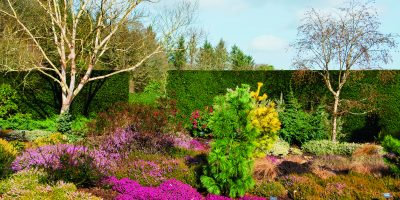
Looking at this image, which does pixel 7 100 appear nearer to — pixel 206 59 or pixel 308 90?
pixel 308 90

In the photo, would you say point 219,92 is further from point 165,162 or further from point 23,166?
point 23,166

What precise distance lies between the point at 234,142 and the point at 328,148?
6557mm

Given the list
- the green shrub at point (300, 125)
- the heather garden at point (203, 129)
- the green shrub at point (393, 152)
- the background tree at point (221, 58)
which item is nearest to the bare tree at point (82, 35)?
the heather garden at point (203, 129)

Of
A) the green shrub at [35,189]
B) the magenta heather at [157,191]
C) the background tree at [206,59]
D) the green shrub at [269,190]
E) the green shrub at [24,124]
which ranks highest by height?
the background tree at [206,59]

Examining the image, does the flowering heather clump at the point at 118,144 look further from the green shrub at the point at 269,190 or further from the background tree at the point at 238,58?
the background tree at the point at 238,58

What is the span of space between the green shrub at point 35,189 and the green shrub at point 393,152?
475cm

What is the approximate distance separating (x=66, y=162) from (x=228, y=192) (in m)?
2.27

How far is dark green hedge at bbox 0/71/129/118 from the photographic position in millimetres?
16656

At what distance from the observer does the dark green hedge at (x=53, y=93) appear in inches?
656

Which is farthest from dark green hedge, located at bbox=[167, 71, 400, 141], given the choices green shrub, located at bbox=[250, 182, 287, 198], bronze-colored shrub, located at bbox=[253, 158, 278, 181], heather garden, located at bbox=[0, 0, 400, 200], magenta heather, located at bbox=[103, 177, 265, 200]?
magenta heather, located at bbox=[103, 177, 265, 200]

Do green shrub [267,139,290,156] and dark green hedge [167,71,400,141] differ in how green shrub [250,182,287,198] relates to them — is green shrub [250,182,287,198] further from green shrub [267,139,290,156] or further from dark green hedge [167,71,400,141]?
dark green hedge [167,71,400,141]

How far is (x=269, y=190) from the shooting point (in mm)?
6473

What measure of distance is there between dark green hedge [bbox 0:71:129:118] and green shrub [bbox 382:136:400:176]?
12.7 metres

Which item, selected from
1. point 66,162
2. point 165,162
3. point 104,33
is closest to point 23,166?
point 66,162
